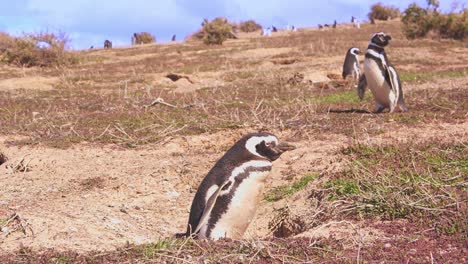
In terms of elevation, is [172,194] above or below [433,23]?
below

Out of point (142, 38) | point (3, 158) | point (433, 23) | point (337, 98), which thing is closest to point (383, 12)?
point (142, 38)

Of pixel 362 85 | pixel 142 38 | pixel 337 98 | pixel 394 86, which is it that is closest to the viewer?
pixel 394 86

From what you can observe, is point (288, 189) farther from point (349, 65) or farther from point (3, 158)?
point (349, 65)

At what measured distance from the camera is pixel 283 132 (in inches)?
302

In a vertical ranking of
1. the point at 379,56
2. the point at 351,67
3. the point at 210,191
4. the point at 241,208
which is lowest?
the point at 351,67

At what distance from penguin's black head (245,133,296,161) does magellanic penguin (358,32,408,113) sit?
15.9 feet

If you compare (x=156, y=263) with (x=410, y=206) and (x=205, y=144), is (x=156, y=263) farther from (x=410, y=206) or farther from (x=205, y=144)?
(x=205, y=144)

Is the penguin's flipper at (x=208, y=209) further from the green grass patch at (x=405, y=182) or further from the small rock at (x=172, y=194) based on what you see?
the small rock at (x=172, y=194)

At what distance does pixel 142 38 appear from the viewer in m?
43.3

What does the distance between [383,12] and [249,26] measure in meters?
10.3

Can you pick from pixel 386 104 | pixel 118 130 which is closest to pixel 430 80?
pixel 386 104

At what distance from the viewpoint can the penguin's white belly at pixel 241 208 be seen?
4438 millimetres

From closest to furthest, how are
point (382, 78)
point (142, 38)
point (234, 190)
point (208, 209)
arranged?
1. point (208, 209)
2. point (234, 190)
3. point (382, 78)
4. point (142, 38)

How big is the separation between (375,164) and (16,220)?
283 cm
